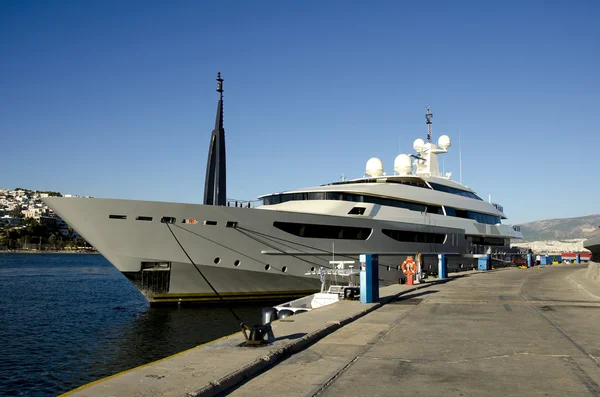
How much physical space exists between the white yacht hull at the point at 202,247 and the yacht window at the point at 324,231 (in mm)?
230

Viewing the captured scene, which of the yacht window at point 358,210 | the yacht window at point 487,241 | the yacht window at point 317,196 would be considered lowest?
the yacht window at point 487,241

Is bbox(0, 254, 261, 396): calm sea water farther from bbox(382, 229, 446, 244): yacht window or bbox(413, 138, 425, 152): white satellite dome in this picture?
bbox(413, 138, 425, 152): white satellite dome

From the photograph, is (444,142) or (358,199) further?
(444,142)

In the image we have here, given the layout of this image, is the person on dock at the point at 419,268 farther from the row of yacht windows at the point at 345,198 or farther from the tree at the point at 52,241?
the tree at the point at 52,241

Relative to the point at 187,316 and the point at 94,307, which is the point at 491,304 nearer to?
the point at 187,316

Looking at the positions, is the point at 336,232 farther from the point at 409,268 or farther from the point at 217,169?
the point at 217,169

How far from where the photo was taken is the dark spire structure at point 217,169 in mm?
23000

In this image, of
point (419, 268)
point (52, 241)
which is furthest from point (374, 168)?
point (52, 241)

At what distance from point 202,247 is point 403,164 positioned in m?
20.8

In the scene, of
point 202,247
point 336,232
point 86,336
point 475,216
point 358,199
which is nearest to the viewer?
point 86,336

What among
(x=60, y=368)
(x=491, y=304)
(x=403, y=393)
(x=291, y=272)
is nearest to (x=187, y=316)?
(x=291, y=272)

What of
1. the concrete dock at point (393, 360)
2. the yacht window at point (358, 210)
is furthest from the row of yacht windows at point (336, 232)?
the concrete dock at point (393, 360)

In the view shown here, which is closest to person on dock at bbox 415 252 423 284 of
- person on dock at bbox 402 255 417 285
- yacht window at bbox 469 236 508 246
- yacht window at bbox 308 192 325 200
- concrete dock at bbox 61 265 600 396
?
person on dock at bbox 402 255 417 285

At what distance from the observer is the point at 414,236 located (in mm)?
28312
